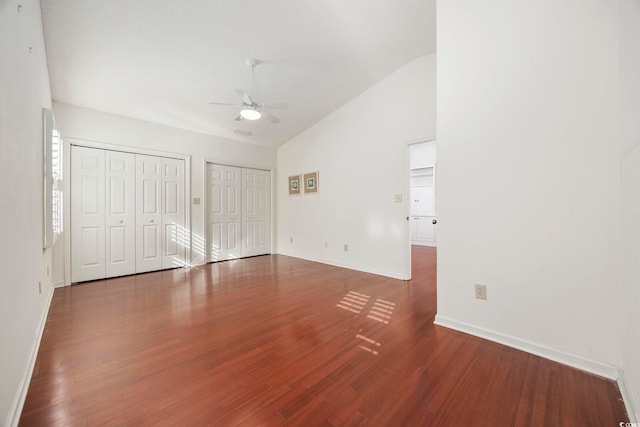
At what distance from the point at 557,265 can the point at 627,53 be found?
51.3 inches

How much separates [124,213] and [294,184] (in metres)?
3.01

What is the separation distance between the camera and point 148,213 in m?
4.04

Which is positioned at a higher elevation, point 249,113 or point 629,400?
point 249,113

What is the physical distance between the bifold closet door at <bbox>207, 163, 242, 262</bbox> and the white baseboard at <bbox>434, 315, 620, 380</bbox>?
4145mm

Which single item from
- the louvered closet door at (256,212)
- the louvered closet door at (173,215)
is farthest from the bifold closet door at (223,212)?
the louvered closet door at (173,215)

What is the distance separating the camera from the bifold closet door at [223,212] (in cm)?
482

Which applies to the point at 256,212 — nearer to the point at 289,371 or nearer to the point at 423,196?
the point at 289,371

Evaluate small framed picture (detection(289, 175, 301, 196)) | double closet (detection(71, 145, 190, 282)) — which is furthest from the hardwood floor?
small framed picture (detection(289, 175, 301, 196))

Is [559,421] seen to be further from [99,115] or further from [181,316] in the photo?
[99,115]

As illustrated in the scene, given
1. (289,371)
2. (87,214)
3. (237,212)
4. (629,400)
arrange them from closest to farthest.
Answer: (629,400)
(289,371)
(87,214)
(237,212)

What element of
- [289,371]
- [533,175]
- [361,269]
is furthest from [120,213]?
[533,175]

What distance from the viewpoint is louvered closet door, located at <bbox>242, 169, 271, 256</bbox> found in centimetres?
537

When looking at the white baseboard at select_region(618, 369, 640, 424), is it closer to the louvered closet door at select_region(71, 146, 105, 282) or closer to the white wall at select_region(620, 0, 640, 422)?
the white wall at select_region(620, 0, 640, 422)

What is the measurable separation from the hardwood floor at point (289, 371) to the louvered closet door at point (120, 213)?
3.67ft
